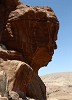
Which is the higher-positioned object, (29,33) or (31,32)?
(31,32)

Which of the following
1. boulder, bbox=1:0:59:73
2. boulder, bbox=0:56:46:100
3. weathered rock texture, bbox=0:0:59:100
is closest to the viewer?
boulder, bbox=0:56:46:100

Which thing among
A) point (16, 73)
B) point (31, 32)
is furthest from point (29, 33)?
point (16, 73)

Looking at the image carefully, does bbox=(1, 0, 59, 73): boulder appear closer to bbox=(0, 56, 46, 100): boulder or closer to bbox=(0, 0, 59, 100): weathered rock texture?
bbox=(0, 0, 59, 100): weathered rock texture

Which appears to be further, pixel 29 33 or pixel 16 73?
pixel 29 33

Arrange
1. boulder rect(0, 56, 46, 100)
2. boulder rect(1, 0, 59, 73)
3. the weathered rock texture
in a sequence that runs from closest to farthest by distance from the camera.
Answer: boulder rect(0, 56, 46, 100) → the weathered rock texture → boulder rect(1, 0, 59, 73)

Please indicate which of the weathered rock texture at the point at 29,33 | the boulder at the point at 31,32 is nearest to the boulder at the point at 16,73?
the weathered rock texture at the point at 29,33

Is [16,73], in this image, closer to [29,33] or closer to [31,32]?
[29,33]

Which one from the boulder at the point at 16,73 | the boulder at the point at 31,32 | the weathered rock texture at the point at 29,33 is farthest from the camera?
the boulder at the point at 31,32

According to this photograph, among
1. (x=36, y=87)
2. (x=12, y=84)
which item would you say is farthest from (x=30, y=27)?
(x=12, y=84)

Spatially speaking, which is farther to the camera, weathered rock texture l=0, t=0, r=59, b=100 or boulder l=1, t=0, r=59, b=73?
boulder l=1, t=0, r=59, b=73

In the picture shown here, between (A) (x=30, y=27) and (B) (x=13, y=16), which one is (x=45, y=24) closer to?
(A) (x=30, y=27)

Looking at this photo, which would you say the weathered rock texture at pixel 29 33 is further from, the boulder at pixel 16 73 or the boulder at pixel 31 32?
the boulder at pixel 16 73

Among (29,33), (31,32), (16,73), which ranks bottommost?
(16,73)

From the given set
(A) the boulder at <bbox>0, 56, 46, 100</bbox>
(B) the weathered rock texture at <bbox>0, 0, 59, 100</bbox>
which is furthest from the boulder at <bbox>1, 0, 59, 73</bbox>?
(A) the boulder at <bbox>0, 56, 46, 100</bbox>
